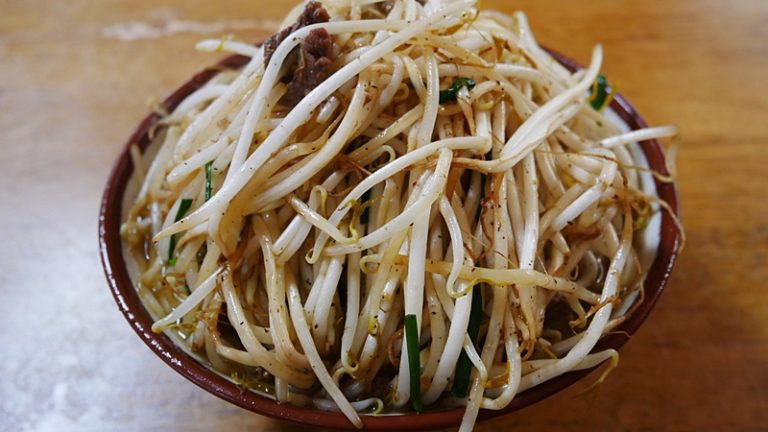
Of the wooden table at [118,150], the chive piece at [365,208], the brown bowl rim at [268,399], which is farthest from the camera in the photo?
the wooden table at [118,150]

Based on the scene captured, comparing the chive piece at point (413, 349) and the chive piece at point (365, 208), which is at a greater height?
the chive piece at point (365, 208)

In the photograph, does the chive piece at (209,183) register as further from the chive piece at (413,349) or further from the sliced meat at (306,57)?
the chive piece at (413,349)

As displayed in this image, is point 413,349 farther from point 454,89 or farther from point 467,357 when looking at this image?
point 454,89

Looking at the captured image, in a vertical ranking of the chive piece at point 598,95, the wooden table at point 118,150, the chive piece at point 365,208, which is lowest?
the wooden table at point 118,150

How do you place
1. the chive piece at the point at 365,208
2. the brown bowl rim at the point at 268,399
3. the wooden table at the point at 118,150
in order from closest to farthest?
the brown bowl rim at the point at 268,399, the chive piece at the point at 365,208, the wooden table at the point at 118,150

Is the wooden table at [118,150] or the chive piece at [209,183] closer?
the chive piece at [209,183]

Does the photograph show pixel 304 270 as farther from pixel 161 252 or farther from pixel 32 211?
pixel 32 211

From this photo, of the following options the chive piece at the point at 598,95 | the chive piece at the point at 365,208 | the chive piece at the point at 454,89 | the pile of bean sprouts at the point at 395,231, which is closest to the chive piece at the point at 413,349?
the pile of bean sprouts at the point at 395,231
